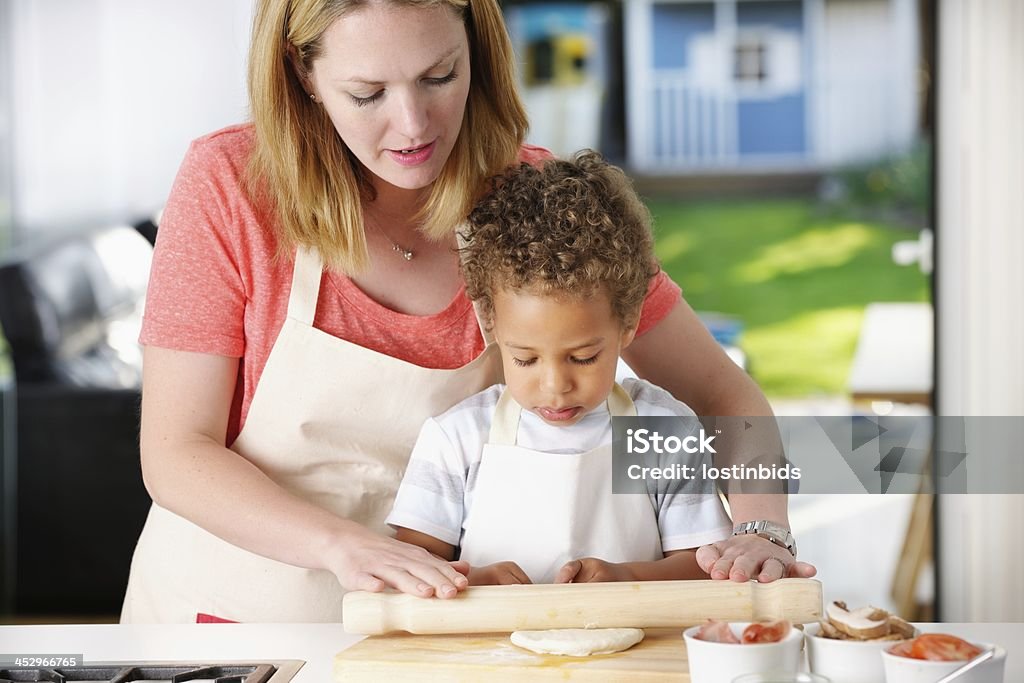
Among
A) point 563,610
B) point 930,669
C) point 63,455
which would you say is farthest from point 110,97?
point 930,669

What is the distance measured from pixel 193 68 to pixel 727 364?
126 inches

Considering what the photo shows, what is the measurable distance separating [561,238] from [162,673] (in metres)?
0.51

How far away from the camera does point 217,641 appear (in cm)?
105

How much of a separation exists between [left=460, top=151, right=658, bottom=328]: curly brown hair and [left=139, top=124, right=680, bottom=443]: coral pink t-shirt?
0.07 meters

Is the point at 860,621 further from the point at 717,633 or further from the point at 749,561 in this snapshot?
the point at 749,561

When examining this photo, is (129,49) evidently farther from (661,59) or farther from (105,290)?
(661,59)

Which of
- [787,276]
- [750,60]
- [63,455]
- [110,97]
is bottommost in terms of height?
[63,455]

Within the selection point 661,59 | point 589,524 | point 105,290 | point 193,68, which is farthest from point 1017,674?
point 661,59

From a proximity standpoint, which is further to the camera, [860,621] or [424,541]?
[424,541]

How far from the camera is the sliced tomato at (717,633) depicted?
816 millimetres

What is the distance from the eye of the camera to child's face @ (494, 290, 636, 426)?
1133 mm

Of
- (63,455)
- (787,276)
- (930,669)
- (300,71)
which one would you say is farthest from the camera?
(787,276)

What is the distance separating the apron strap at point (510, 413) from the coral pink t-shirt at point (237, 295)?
65 mm

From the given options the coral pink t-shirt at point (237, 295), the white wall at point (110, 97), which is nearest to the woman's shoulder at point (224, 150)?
the coral pink t-shirt at point (237, 295)
